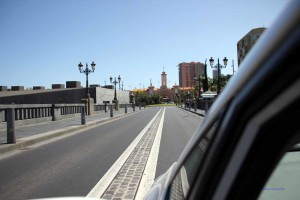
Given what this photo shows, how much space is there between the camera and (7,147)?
1128cm

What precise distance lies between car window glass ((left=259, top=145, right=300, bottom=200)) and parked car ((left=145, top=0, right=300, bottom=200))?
894mm

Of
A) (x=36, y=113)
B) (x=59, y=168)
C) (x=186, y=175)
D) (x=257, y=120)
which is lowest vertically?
(x=59, y=168)

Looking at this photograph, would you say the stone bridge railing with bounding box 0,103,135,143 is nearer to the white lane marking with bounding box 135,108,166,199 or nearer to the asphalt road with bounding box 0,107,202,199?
the asphalt road with bounding box 0,107,202,199

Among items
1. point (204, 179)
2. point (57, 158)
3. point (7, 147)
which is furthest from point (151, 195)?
point (7, 147)

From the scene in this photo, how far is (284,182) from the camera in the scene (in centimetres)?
209

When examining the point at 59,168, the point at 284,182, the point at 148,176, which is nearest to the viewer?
the point at 284,182

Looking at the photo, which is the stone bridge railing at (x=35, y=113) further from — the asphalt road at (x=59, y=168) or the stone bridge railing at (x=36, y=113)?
the asphalt road at (x=59, y=168)

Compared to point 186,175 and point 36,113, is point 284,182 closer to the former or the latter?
point 186,175

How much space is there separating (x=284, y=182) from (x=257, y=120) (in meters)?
1.32

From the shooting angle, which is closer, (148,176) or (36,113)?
(148,176)

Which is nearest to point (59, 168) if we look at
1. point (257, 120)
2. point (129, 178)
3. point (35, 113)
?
point (129, 178)

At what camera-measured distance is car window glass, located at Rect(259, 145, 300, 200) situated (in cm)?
202

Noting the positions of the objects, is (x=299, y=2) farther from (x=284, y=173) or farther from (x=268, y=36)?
(x=284, y=173)

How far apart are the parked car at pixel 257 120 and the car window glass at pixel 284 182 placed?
89 centimetres
